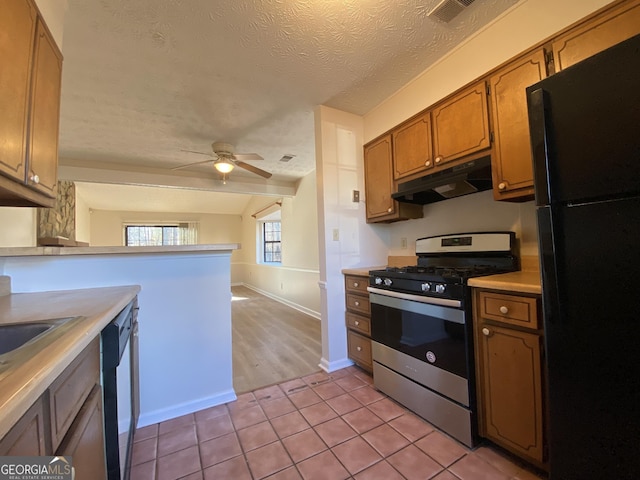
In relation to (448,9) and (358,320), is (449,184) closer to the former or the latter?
(448,9)

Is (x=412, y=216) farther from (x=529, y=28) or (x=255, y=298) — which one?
(x=255, y=298)

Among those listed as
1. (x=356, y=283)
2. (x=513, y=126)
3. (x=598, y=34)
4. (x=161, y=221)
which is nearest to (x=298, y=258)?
(x=356, y=283)

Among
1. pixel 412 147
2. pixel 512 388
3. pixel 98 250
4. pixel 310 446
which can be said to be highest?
pixel 412 147

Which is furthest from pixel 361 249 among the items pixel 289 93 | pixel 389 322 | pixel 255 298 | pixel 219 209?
pixel 219 209

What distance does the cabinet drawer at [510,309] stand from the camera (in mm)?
1202

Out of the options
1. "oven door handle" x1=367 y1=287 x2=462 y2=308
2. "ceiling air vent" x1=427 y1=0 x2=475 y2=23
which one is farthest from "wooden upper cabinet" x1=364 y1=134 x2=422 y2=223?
"ceiling air vent" x1=427 y1=0 x2=475 y2=23

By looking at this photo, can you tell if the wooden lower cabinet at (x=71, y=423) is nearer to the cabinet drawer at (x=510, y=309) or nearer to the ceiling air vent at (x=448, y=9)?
the cabinet drawer at (x=510, y=309)

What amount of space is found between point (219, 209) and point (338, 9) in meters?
7.04

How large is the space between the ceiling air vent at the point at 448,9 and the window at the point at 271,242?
5517 millimetres

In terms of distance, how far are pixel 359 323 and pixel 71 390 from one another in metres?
1.96

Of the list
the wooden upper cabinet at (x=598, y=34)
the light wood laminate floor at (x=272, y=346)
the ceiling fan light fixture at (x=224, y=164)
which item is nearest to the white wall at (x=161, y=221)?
the light wood laminate floor at (x=272, y=346)

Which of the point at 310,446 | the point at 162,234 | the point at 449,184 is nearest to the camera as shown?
the point at 310,446

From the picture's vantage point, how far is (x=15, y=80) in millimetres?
1014

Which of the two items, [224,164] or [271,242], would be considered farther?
[271,242]
